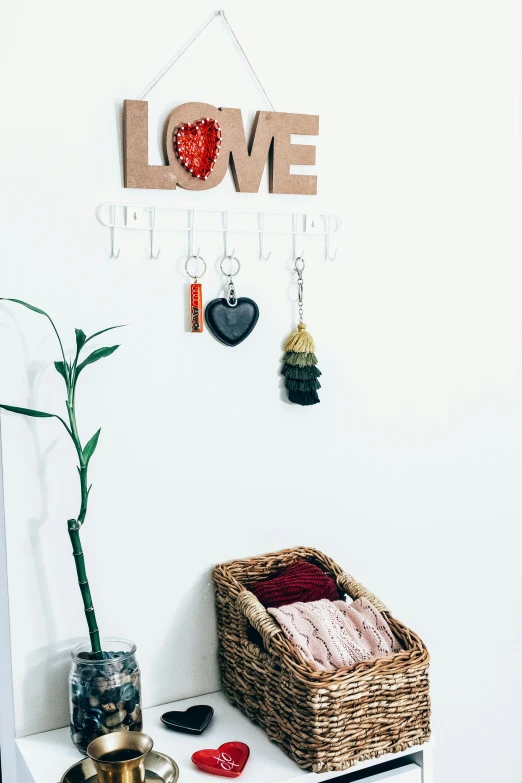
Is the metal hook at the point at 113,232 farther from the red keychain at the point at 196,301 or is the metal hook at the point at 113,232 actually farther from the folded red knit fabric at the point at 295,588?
the folded red knit fabric at the point at 295,588

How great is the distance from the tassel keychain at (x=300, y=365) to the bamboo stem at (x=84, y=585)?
0.53 metres

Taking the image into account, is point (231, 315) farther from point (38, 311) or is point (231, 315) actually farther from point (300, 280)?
point (38, 311)

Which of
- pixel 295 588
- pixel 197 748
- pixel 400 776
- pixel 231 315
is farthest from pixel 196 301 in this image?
pixel 400 776

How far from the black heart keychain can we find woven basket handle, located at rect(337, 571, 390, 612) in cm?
51

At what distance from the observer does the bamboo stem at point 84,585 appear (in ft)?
4.80

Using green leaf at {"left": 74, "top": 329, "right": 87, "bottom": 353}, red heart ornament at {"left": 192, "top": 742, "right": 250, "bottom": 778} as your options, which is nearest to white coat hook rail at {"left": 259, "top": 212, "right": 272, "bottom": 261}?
green leaf at {"left": 74, "top": 329, "right": 87, "bottom": 353}

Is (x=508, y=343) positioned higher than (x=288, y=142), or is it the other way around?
(x=288, y=142)

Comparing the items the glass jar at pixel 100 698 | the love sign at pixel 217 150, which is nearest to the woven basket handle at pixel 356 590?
the glass jar at pixel 100 698

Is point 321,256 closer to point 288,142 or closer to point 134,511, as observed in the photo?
point 288,142

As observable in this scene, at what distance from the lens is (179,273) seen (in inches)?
64.7

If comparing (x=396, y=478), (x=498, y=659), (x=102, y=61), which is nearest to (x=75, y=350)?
(x=102, y=61)

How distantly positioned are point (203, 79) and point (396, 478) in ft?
3.05

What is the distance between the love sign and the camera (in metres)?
1.56

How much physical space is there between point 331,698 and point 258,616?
215 millimetres
